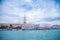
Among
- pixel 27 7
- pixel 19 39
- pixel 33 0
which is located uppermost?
pixel 33 0

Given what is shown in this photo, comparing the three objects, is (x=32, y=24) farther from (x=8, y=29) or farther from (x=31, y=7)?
(x=8, y=29)

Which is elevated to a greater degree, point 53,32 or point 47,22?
point 47,22

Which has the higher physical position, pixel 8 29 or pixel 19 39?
pixel 8 29

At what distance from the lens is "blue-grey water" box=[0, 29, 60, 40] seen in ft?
6.76

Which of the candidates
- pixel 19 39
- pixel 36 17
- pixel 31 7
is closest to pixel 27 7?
pixel 31 7

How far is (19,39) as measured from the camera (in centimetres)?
210

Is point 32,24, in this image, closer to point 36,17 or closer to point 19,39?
point 36,17

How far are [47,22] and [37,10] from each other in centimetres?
31

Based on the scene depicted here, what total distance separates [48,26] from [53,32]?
16 centimetres

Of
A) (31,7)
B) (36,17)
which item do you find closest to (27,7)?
(31,7)

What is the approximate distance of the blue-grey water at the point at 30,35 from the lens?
81.2 inches

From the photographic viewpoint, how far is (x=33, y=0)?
2162 millimetres

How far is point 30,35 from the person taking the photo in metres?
2.13

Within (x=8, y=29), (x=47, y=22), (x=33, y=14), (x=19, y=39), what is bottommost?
(x=19, y=39)
